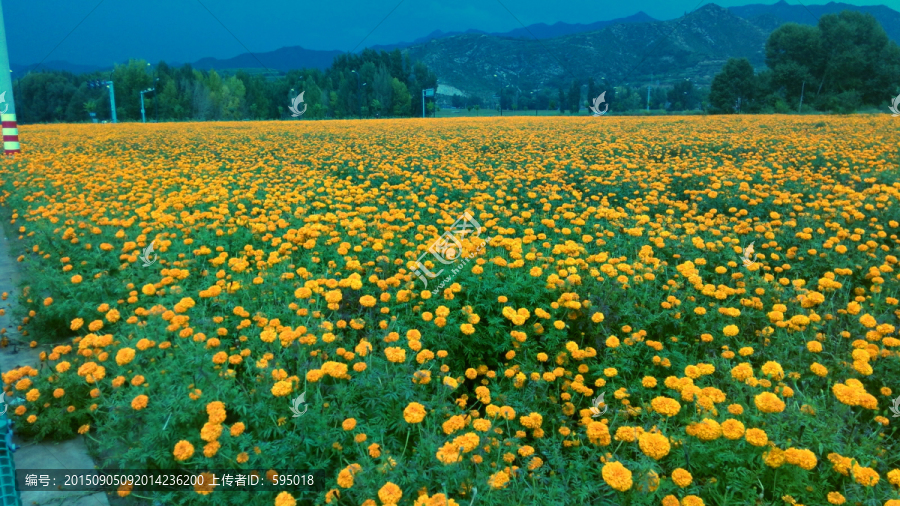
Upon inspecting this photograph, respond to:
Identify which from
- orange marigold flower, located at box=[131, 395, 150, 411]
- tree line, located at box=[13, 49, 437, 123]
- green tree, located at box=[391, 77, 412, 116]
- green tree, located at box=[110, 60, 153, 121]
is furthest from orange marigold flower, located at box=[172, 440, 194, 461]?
green tree, located at box=[110, 60, 153, 121]

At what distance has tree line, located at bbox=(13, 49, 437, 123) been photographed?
2517 inches

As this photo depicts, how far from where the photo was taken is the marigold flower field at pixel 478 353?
2.35 metres

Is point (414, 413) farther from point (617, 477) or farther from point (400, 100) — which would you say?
point (400, 100)

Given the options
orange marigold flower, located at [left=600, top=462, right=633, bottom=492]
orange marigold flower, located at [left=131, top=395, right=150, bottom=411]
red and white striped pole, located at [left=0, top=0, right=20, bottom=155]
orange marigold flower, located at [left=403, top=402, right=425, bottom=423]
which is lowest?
orange marigold flower, located at [left=600, top=462, right=633, bottom=492]

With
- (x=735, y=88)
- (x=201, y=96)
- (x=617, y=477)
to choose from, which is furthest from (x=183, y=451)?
(x=201, y=96)

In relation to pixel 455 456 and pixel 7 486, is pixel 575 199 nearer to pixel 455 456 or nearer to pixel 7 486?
pixel 455 456

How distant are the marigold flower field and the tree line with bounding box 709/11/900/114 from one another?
46.3 m

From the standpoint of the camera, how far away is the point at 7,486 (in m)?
2.49

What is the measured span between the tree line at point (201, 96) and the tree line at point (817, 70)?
127ft

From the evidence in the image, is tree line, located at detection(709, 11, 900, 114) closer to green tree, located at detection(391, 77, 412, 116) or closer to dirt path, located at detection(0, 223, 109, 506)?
green tree, located at detection(391, 77, 412, 116)

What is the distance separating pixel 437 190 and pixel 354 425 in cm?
561

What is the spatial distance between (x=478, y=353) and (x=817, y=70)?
194 feet

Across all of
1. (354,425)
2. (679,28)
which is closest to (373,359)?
(354,425)

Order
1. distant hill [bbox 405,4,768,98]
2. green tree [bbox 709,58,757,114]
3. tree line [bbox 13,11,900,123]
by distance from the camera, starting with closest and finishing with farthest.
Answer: tree line [bbox 13,11,900,123] < green tree [bbox 709,58,757,114] < distant hill [bbox 405,4,768,98]
